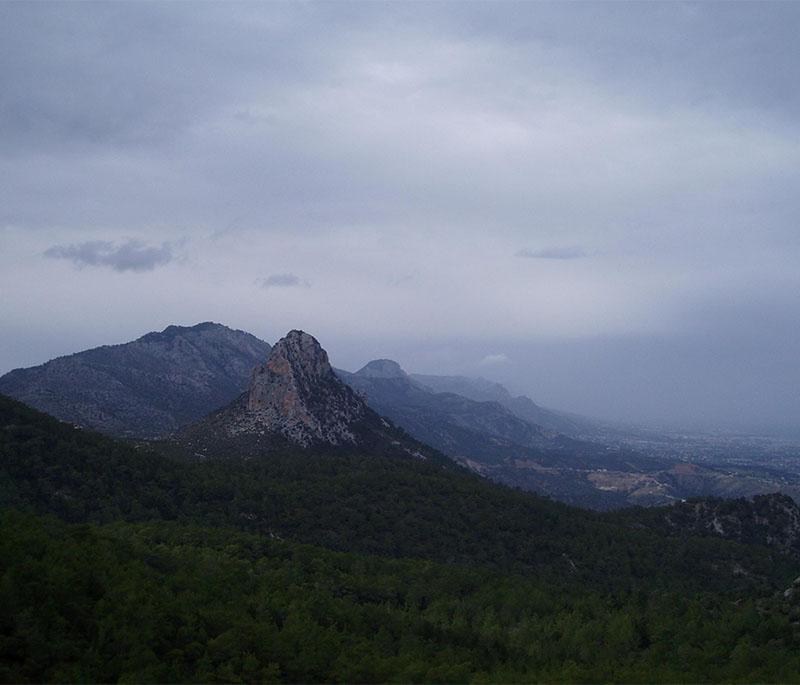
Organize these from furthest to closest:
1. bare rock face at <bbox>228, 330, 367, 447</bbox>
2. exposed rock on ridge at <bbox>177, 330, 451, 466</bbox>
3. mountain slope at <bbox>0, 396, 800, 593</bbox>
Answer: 1. bare rock face at <bbox>228, 330, 367, 447</bbox>
2. exposed rock on ridge at <bbox>177, 330, 451, 466</bbox>
3. mountain slope at <bbox>0, 396, 800, 593</bbox>

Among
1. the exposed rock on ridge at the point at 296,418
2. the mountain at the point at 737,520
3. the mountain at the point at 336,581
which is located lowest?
the mountain at the point at 737,520

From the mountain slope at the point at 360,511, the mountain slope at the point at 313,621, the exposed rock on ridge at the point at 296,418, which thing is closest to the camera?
the mountain slope at the point at 313,621

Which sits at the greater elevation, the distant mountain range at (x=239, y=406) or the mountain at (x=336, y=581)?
the distant mountain range at (x=239, y=406)

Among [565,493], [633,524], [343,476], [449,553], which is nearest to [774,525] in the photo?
[633,524]

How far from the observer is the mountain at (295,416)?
321 feet

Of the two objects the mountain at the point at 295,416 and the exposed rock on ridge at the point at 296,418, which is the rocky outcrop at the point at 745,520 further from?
the mountain at the point at 295,416

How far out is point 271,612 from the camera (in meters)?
34.2

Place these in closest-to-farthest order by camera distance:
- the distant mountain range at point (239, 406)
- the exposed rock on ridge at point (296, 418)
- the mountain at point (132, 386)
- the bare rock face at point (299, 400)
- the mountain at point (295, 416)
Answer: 1. the exposed rock on ridge at point (296, 418)
2. the mountain at point (295, 416)
3. the bare rock face at point (299, 400)
4. the distant mountain range at point (239, 406)
5. the mountain at point (132, 386)

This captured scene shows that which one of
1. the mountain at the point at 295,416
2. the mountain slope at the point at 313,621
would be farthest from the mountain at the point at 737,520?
the mountain slope at the point at 313,621

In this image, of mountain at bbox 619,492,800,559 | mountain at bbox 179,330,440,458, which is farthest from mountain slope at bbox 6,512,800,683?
mountain at bbox 179,330,440,458

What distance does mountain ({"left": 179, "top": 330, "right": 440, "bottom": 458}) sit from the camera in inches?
3856

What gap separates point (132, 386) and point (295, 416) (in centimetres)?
7558

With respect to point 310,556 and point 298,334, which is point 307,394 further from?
point 310,556

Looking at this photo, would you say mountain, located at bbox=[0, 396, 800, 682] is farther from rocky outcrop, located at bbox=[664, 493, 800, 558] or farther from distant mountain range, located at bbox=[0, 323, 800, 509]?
distant mountain range, located at bbox=[0, 323, 800, 509]
